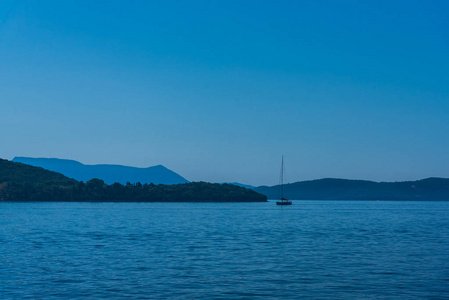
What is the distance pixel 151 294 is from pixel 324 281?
12.1 meters

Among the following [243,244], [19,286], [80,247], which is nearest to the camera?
[19,286]

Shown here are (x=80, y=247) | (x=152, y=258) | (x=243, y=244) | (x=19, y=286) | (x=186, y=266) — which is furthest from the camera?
(x=243, y=244)

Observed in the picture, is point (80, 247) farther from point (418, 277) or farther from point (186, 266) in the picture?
point (418, 277)

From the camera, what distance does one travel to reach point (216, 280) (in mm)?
32469

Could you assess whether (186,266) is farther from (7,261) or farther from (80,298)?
(7,261)

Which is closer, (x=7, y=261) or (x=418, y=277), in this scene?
(x=418, y=277)

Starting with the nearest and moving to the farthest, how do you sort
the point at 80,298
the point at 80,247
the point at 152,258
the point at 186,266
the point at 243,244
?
the point at 80,298 < the point at 186,266 < the point at 152,258 < the point at 80,247 < the point at 243,244

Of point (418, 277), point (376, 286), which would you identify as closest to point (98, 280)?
point (376, 286)

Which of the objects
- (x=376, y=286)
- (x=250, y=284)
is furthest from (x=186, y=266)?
(x=376, y=286)

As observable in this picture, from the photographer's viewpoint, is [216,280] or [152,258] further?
[152,258]

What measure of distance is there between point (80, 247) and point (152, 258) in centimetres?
1303

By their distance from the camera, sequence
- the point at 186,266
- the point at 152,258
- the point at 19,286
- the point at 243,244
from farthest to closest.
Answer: the point at 243,244, the point at 152,258, the point at 186,266, the point at 19,286

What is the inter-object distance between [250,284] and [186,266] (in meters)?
9.02

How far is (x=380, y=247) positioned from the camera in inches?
2120
